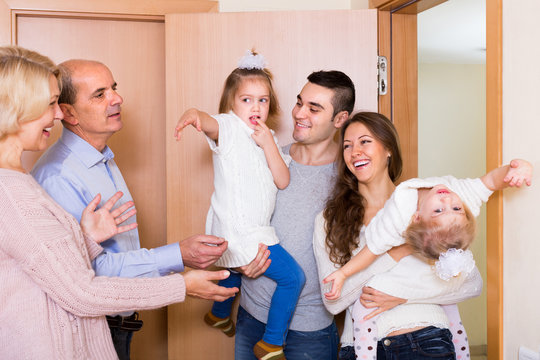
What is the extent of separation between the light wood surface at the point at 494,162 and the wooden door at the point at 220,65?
2.48 feet

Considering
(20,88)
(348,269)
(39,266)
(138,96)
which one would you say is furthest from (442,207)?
(138,96)

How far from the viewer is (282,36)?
2.33m

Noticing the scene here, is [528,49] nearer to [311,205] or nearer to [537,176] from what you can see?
[537,176]

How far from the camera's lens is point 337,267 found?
5.80 feet

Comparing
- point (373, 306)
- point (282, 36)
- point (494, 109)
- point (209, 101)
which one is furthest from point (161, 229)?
point (494, 109)

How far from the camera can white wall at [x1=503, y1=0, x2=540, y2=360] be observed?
142 cm

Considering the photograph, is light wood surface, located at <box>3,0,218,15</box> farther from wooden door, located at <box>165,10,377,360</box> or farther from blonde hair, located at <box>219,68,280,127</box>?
blonde hair, located at <box>219,68,280,127</box>

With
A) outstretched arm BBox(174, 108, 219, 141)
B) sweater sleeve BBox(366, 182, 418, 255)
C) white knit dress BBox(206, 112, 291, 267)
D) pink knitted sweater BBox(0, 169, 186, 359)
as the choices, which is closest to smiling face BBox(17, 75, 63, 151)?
pink knitted sweater BBox(0, 169, 186, 359)

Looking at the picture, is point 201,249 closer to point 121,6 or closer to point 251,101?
point 251,101

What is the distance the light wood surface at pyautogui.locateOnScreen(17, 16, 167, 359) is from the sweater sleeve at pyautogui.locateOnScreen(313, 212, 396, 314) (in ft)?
3.76

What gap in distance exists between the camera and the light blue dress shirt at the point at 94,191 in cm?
155

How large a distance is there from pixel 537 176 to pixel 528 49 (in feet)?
1.19

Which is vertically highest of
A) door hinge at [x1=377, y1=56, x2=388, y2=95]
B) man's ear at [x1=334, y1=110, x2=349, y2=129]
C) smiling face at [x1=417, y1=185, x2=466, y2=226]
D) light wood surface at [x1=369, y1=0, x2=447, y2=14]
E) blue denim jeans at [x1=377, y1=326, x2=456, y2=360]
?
light wood surface at [x1=369, y1=0, x2=447, y2=14]

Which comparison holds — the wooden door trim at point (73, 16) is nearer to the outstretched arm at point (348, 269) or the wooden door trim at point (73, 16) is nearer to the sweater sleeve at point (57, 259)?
the sweater sleeve at point (57, 259)
